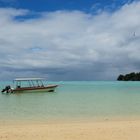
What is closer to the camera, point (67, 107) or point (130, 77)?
point (67, 107)

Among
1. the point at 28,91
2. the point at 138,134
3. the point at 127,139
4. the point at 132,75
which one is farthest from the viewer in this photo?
the point at 132,75

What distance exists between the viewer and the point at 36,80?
4884 cm

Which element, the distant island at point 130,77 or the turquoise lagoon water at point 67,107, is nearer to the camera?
the turquoise lagoon water at point 67,107

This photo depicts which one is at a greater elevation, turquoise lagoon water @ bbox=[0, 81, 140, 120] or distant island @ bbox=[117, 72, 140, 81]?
distant island @ bbox=[117, 72, 140, 81]

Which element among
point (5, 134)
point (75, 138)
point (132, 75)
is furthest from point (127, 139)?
point (132, 75)

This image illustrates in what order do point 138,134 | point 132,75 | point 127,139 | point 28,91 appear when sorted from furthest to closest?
point 132,75 < point 28,91 < point 138,134 < point 127,139

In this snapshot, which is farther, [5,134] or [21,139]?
[5,134]

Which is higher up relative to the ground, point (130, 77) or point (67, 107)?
point (130, 77)

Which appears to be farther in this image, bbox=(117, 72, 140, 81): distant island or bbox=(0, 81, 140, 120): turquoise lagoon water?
bbox=(117, 72, 140, 81): distant island

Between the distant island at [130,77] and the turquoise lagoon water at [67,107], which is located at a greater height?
→ the distant island at [130,77]

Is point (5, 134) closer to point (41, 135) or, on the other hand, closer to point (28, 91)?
point (41, 135)

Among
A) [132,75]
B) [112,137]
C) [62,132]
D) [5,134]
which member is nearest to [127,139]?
[112,137]

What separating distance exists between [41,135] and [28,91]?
1418 inches

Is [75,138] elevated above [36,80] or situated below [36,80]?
below
